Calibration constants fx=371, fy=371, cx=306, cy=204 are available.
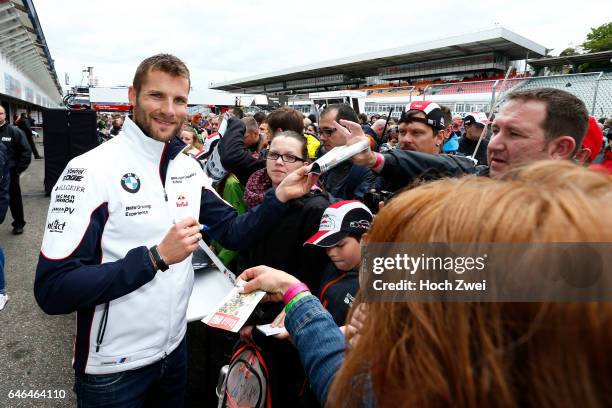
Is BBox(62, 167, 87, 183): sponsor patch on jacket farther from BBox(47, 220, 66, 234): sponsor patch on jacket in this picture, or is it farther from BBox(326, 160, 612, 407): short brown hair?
BBox(326, 160, 612, 407): short brown hair

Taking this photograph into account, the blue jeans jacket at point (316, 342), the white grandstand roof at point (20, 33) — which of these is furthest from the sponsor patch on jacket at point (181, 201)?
the white grandstand roof at point (20, 33)

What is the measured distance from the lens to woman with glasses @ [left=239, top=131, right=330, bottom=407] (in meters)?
1.92

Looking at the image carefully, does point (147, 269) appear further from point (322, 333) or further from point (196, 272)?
point (196, 272)

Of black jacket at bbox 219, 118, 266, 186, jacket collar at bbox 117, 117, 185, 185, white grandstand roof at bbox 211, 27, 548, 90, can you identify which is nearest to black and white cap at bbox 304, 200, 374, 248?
jacket collar at bbox 117, 117, 185, 185

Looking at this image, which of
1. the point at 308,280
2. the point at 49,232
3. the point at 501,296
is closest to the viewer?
the point at 501,296

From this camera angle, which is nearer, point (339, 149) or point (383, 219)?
point (383, 219)

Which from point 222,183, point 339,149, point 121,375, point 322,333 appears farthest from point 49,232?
point 222,183

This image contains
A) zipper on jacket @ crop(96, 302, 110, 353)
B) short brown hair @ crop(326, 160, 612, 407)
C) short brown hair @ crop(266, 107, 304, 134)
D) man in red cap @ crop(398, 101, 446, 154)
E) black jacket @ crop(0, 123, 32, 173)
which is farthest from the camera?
black jacket @ crop(0, 123, 32, 173)

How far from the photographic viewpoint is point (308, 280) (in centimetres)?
206

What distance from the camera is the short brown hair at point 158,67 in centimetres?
150

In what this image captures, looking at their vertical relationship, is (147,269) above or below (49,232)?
below

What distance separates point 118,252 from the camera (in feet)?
4.46

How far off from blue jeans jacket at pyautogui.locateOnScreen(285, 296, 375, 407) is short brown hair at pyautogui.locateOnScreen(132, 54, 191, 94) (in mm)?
1092

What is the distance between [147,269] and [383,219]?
915 mm
